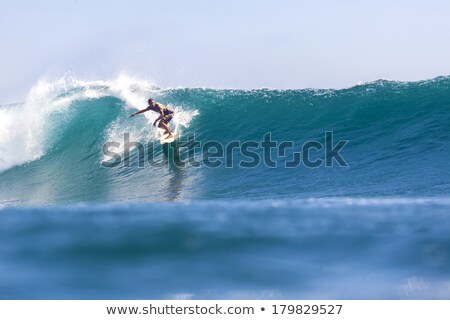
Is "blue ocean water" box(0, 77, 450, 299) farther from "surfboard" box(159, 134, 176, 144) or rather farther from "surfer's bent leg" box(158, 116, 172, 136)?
"surfer's bent leg" box(158, 116, 172, 136)

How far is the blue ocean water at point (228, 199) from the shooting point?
518 cm

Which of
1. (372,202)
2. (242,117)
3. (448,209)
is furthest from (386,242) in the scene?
(242,117)

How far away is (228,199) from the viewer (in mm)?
9727

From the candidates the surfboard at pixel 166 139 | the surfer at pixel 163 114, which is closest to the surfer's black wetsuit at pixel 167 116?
the surfer at pixel 163 114

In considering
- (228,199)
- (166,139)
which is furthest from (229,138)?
(228,199)

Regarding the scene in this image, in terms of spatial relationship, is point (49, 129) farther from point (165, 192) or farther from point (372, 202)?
point (372, 202)

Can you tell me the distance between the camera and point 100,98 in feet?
56.8

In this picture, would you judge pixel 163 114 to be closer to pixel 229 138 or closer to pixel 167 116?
pixel 167 116

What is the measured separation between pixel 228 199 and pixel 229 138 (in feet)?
15.7

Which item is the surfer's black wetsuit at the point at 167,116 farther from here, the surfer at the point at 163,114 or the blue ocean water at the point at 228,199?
the blue ocean water at the point at 228,199

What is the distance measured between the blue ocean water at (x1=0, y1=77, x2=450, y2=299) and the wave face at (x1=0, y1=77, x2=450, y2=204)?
0.05 m

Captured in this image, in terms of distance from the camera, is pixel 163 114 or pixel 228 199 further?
pixel 163 114

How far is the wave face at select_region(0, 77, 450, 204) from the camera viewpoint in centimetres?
1068

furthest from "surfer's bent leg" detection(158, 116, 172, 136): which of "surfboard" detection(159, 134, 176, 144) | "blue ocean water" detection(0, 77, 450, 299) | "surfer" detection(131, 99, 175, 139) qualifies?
"blue ocean water" detection(0, 77, 450, 299)
